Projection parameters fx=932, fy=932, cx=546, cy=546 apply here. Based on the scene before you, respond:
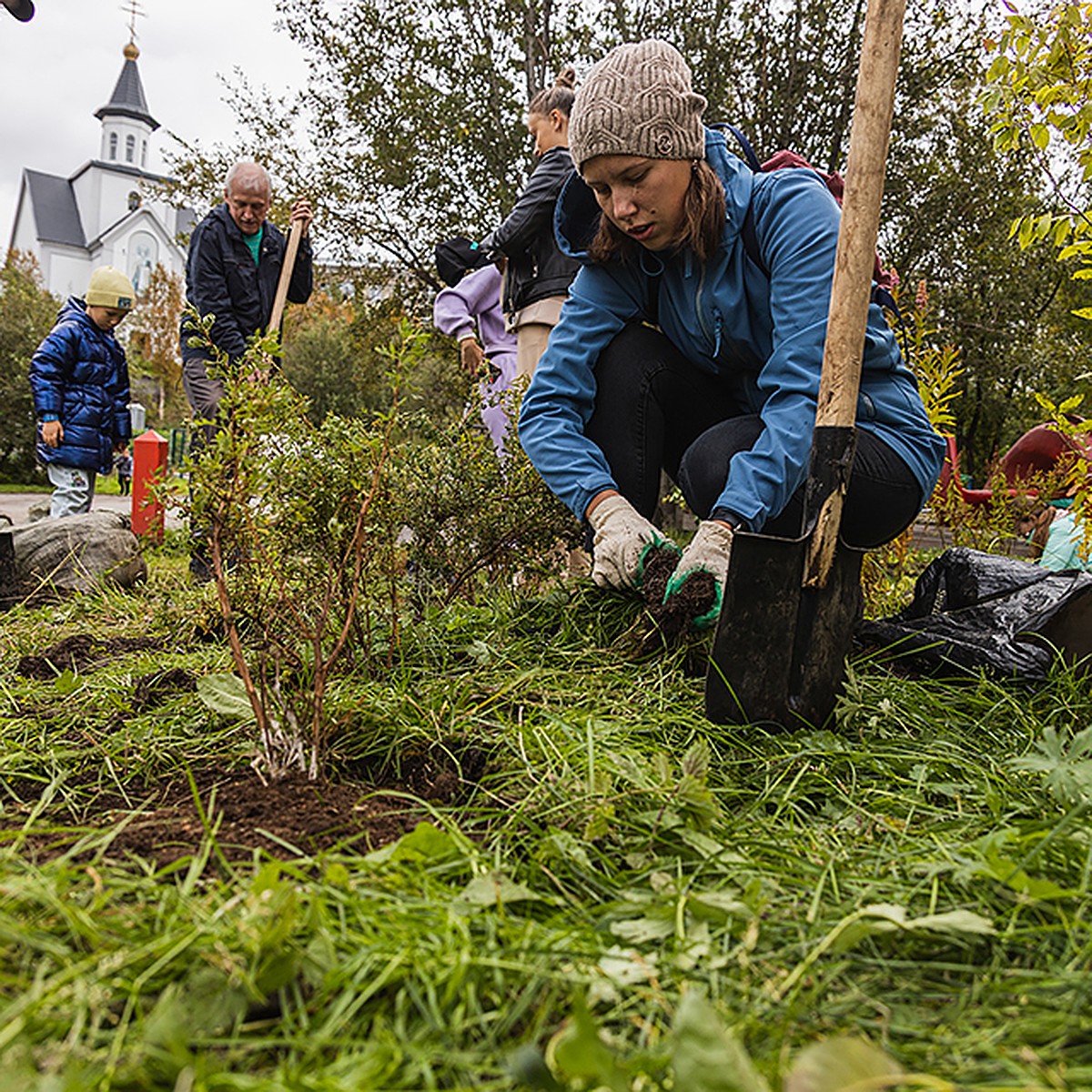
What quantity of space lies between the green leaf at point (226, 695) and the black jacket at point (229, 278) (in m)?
3.41

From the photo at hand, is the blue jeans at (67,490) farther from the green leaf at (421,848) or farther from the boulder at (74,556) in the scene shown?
the green leaf at (421,848)

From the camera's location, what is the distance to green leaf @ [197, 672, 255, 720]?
180 centimetres

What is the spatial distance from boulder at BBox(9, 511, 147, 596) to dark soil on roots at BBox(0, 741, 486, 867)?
9.15 feet

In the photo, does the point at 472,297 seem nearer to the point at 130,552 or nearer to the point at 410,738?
the point at 130,552

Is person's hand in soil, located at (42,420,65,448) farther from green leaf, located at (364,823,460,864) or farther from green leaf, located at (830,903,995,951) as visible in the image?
green leaf, located at (830,903,995,951)

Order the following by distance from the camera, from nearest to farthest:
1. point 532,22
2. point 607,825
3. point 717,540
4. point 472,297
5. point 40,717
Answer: point 607,825
point 40,717
point 717,540
point 472,297
point 532,22

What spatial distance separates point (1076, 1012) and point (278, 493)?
151 centimetres

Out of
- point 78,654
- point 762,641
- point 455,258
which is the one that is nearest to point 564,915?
point 762,641

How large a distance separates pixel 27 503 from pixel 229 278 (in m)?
8.00

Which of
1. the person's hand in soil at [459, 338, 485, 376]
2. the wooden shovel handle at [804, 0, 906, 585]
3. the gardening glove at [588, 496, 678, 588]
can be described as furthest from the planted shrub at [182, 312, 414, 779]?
the person's hand in soil at [459, 338, 485, 376]

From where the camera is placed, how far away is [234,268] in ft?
16.9

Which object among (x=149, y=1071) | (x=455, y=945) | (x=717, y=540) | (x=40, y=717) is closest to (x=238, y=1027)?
(x=149, y=1071)

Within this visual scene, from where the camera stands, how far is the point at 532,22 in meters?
11.6

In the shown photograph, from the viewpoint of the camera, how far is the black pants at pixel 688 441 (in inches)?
90.0
